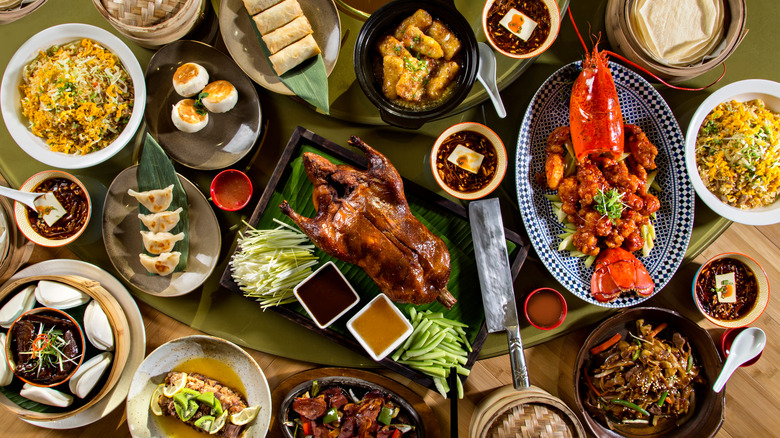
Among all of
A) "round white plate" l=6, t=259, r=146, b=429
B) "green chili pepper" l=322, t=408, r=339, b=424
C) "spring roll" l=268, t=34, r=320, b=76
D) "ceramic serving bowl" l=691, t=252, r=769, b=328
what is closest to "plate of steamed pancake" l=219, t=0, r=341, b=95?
"spring roll" l=268, t=34, r=320, b=76

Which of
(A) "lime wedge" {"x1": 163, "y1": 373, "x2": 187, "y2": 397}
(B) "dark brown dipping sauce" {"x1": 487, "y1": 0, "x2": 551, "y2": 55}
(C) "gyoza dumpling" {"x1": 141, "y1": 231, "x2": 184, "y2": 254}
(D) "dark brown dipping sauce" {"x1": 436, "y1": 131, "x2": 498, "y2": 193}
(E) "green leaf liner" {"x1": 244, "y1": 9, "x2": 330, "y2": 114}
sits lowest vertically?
(A) "lime wedge" {"x1": 163, "y1": 373, "x2": 187, "y2": 397}

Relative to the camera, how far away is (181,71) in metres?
2.52

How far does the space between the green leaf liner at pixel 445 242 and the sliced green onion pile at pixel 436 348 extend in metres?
0.06

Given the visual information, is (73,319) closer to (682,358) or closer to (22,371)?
(22,371)

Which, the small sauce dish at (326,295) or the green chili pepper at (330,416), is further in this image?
the green chili pepper at (330,416)

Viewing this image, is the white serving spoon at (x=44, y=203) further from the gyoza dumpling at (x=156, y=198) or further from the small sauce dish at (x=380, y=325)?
the small sauce dish at (x=380, y=325)

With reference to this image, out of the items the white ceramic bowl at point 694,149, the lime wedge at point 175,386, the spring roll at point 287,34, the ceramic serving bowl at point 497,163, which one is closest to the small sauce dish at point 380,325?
the ceramic serving bowl at point 497,163

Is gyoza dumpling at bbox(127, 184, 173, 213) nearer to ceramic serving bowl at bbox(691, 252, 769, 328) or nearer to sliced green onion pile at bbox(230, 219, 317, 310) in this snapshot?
sliced green onion pile at bbox(230, 219, 317, 310)

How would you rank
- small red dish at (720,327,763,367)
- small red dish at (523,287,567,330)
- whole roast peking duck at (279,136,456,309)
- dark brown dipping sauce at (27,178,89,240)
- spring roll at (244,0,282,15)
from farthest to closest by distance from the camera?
1. small red dish at (720,327,763,367)
2. small red dish at (523,287,567,330)
3. dark brown dipping sauce at (27,178,89,240)
4. spring roll at (244,0,282,15)
5. whole roast peking duck at (279,136,456,309)

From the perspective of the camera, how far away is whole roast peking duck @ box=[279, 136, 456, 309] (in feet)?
7.81

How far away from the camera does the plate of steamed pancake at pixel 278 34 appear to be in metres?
2.47

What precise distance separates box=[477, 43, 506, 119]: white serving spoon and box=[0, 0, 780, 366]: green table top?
0.16m

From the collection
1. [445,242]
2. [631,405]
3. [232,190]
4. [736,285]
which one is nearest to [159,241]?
[232,190]

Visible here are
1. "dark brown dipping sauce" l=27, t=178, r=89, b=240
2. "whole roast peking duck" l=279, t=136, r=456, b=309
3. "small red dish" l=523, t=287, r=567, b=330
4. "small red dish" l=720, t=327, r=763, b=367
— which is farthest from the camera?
"small red dish" l=720, t=327, r=763, b=367
